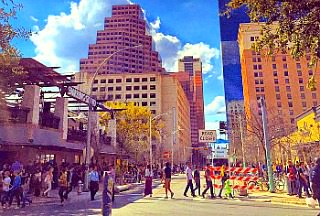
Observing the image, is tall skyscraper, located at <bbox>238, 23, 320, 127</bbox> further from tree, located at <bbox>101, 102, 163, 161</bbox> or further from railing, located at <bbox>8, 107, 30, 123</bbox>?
railing, located at <bbox>8, 107, 30, 123</bbox>

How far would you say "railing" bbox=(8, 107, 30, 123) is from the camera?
2202 cm

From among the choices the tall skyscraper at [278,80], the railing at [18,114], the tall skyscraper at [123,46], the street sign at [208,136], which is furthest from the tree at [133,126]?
the tall skyscraper at [123,46]

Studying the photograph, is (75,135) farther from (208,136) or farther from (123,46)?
(123,46)

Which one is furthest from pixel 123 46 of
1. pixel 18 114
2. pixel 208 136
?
pixel 208 136

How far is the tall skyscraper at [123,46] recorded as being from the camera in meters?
132

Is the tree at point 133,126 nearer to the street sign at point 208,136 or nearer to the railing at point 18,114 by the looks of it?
the railing at point 18,114

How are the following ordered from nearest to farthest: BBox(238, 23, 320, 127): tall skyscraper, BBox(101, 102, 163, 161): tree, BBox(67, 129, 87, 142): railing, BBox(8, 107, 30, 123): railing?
1. BBox(8, 107, 30, 123): railing
2. BBox(67, 129, 87, 142): railing
3. BBox(101, 102, 163, 161): tree
4. BBox(238, 23, 320, 127): tall skyscraper

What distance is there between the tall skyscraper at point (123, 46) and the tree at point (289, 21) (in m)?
122

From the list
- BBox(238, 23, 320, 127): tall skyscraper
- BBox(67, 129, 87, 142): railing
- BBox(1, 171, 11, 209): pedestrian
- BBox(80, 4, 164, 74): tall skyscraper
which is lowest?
BBox(1, 171, 11, 209): pedestrian

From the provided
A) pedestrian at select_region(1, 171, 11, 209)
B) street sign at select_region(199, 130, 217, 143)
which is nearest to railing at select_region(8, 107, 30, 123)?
pedestrian at select_region(1, 171, 11, 209)

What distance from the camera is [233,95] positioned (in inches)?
5955

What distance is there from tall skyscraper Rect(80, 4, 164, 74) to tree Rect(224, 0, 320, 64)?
Result: 121569 millimetres

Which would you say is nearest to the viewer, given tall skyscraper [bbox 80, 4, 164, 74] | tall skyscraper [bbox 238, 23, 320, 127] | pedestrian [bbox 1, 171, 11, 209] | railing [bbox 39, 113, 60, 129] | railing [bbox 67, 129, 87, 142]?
pedestrian [bbox 1, 171, 11, 209]

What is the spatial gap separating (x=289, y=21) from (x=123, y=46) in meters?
130
